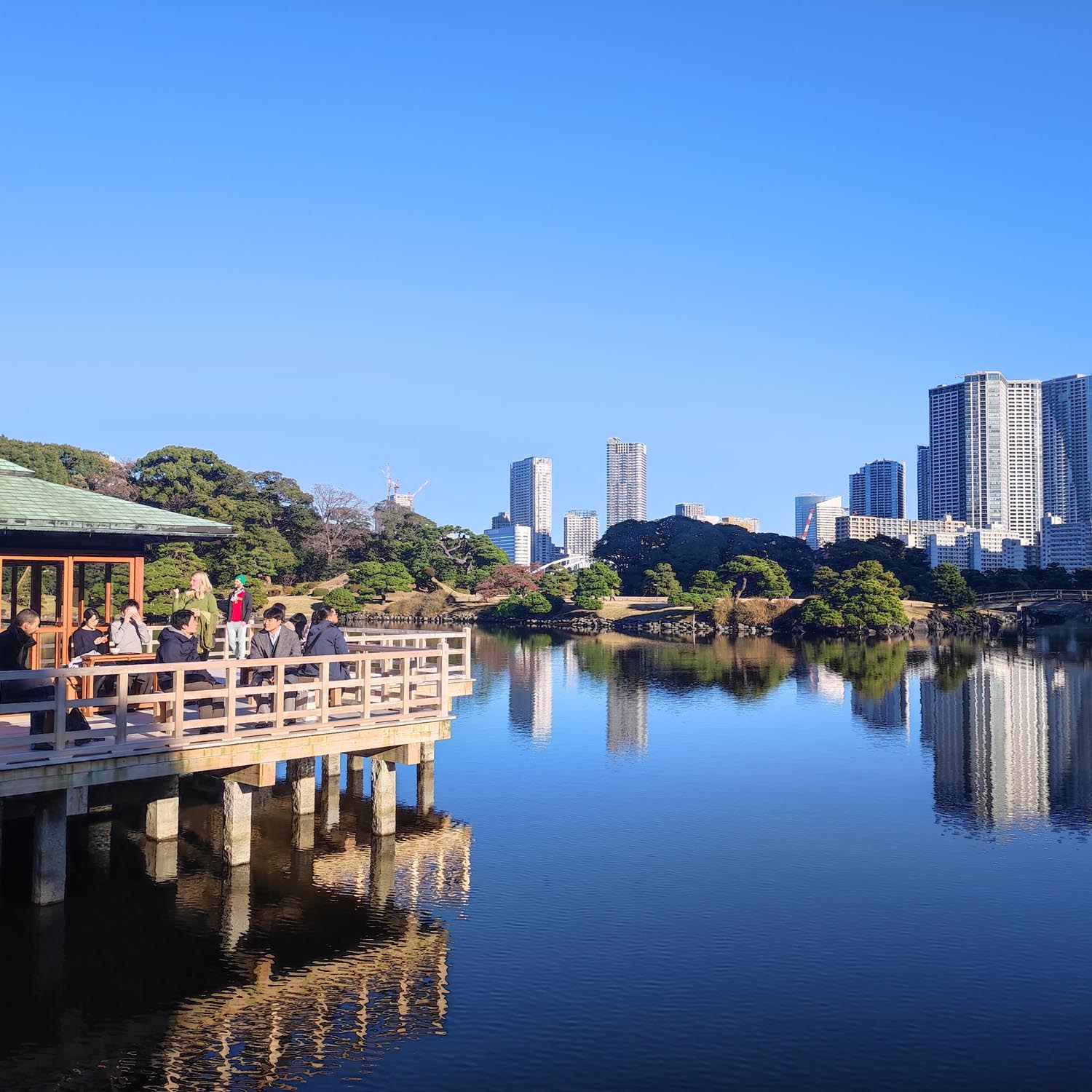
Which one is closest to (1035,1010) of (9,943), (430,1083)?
(430,1083)

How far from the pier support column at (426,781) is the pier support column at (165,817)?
5.86 m

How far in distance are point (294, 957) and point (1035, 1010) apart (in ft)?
28.7

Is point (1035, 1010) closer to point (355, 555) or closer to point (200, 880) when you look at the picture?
point (200, 880)

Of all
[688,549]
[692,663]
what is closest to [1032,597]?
[688,549]

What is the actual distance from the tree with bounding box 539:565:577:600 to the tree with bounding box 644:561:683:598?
7206 mm

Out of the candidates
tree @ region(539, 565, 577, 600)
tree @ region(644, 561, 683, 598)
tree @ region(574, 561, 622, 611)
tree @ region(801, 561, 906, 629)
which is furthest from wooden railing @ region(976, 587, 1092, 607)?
tree @ region(539, 565, 577, 600)

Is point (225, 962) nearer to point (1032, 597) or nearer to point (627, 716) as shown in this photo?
point (627, 716)

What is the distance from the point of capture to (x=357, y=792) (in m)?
22.2

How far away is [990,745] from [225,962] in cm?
2361

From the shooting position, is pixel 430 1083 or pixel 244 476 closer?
pixel 430 1083

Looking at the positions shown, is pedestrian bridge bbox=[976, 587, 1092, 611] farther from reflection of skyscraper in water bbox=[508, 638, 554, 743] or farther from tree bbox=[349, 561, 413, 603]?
Answer: tree bbox=[349, 561, 413, 603]

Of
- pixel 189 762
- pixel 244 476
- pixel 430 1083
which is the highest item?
pixel 244 476

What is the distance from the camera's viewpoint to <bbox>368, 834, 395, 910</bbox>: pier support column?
1520cm

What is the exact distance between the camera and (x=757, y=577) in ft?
290
